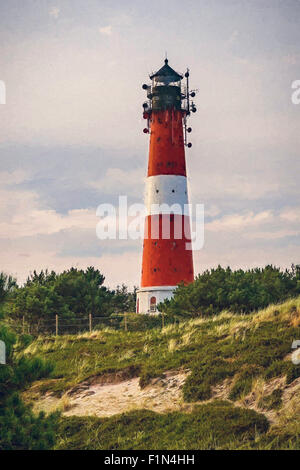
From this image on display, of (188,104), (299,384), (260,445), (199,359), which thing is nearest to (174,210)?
(188,104)

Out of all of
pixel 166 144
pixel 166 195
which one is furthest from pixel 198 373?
pixel 166 144

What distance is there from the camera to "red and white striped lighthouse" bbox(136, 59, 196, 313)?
41.3m

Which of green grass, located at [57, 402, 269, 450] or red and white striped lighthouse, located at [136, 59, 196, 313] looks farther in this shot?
red and white striped lighthouse, located at [136, 59, 196, 313]

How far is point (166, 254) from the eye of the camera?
41.4 meters

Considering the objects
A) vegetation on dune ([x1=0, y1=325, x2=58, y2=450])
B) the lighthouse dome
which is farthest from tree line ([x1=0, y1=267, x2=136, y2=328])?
vegetation on dune ([x1=0, y1=325, x2=58, y2=450])

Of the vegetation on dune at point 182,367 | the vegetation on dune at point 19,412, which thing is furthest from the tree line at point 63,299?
the vegetation on dune at point 19,412

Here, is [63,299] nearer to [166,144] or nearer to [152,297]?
[152,297]

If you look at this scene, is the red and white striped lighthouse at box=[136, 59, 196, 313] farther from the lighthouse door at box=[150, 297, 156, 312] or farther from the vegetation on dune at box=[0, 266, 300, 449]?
the vegetation on dune at box=[0, 266, 300, 449]

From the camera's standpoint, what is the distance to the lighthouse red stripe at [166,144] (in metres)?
42.4

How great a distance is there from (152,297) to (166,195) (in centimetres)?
679

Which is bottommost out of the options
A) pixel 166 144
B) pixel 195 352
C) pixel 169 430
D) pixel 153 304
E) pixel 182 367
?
pixel 169 430

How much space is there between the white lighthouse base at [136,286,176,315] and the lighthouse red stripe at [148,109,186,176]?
25.5 feet

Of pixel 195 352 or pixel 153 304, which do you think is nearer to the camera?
pixel 195 352
